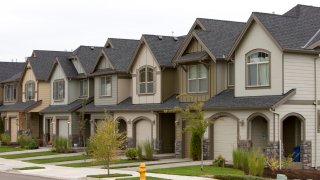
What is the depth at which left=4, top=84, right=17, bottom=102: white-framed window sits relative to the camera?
61.4 meters

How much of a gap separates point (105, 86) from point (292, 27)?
61.2 feet

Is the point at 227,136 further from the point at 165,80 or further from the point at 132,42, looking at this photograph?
the point at 132,42

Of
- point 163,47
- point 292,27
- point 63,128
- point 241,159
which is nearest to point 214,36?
point 163,47

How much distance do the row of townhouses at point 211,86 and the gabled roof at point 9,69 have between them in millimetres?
11878

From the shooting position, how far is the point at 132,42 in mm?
49062

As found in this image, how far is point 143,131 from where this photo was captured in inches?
1613

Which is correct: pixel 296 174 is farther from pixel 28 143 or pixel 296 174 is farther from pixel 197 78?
pixel 28 143

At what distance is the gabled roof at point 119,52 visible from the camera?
4494cm

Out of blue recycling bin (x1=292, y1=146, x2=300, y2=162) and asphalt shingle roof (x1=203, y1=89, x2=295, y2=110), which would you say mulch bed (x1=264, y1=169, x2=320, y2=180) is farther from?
blue recycling bin (x1=292, y1=146, x2=300, y2=162)

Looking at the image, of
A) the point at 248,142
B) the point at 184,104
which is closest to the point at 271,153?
the point at 248,142

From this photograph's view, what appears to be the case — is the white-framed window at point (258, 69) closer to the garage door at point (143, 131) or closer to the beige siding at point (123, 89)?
the garage door at point (143, 131)

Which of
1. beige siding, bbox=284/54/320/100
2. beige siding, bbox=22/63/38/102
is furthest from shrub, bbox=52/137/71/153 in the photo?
beige siding, bbox=284/54/320/100

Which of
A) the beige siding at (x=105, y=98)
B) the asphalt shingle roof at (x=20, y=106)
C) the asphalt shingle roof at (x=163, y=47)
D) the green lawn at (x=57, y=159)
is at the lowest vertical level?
the green lawn at (x=57, y=159)

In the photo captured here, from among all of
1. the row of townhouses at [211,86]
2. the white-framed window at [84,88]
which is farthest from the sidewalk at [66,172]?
Result: the white-framed window at [84,88]
